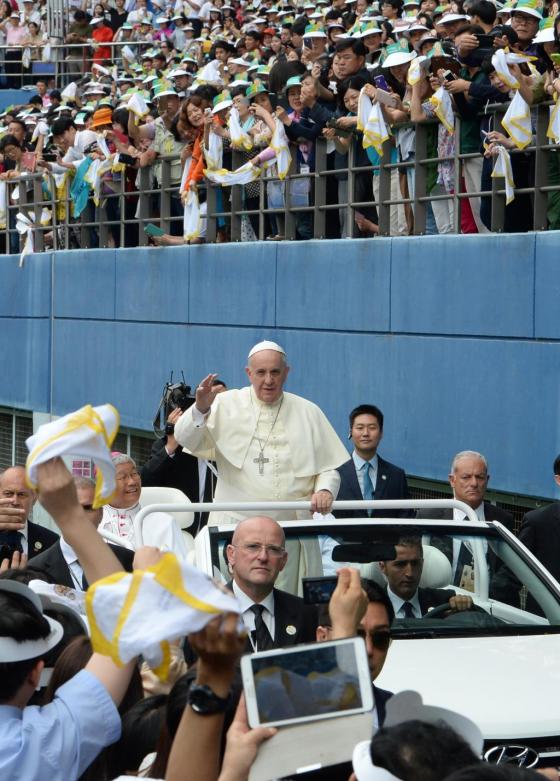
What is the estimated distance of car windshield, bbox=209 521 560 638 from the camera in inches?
269

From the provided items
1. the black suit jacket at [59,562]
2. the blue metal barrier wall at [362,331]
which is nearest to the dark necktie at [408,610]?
the black suit jacket at [59,562]

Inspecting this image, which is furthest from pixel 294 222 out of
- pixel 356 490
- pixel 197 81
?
pixel 356 490

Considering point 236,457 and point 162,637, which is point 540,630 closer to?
point 236,457

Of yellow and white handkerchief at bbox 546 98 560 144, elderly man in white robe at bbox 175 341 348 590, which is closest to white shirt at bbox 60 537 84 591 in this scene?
elderly man in white robe at bbox 175 341 348 590

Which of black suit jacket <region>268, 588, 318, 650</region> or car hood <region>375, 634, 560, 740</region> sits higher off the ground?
black suit jacket <region>268, 588, 318, 650</region>

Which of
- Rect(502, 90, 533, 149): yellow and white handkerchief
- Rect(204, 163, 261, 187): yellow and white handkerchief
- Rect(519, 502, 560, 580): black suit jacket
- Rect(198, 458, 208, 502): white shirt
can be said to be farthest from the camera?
Rect(204, 163, 261, 187): yellow and white handkerchief

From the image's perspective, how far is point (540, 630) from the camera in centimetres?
682

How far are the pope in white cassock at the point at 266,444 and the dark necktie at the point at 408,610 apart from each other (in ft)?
6.18

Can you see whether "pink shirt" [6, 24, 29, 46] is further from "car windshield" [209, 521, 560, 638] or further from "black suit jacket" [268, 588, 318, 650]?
"black suit jacket" [268, 588, 318, 650]

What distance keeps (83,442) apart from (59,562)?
4.15 metres

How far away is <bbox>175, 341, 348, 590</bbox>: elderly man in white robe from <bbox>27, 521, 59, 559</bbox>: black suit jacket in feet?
3.00

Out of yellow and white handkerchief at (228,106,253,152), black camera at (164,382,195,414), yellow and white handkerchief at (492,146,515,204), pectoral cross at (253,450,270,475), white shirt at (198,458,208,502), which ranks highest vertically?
yellow and white handkerchief at (228,106,253,152)

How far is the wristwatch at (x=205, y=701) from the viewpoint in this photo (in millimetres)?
2922

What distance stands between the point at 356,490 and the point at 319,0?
12.8 meters
